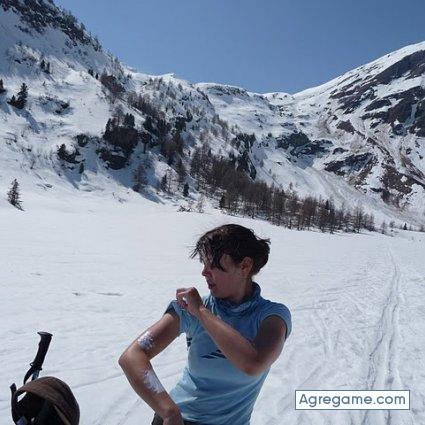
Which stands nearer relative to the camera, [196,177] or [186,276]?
[186,276]

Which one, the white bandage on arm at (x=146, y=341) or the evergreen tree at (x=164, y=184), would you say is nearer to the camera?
the white bandage on arm at (x=146, y=341)

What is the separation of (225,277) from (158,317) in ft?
29.9

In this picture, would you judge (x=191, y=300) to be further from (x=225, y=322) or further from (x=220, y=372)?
(x=220, y=372)

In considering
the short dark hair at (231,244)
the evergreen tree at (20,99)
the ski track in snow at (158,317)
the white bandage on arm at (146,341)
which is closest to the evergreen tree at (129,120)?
the evergreen tree at (20,99)

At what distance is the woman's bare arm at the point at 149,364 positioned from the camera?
7.22 ft

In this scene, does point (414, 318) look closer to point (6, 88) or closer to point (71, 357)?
point (71, 357)

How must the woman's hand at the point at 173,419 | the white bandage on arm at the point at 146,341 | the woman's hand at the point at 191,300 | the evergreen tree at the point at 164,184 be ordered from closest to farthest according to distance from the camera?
the woman's hand at the point at 173,419
the woman's hand at the point at 191,300
the white bandage on arm at the point at 146,341
the evergreen tree at the point at 164,184

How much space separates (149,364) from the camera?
2352 mm

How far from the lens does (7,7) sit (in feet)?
528

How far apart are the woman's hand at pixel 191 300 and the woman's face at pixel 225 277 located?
22 cm

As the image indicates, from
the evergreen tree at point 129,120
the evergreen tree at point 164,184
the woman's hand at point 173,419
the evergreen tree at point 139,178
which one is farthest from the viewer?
the evergreen tree at point 129,120

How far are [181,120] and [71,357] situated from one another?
176 metres

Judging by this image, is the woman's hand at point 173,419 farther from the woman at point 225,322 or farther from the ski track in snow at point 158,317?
the ski track in snow at point 158,317

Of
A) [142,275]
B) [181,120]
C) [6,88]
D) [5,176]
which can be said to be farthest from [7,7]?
[142,275]
